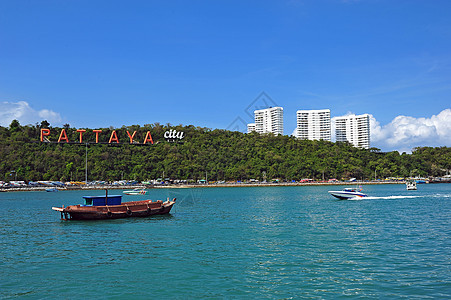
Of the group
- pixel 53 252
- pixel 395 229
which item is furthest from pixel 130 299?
pixel 395 229

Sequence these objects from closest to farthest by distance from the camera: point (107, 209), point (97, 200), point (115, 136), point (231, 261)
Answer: point (231, 261) < point (107, 209) < point (97, 200) < point (115, 136)

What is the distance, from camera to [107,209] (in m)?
36.4

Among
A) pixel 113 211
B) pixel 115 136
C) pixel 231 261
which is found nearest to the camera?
pixel 231 261

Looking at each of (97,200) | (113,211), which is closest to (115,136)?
(97,200)

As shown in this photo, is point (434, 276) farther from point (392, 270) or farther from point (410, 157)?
point (410, 157)

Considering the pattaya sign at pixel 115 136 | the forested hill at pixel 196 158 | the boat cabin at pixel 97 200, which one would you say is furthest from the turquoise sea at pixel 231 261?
the pattaya sign at pixel 115 136

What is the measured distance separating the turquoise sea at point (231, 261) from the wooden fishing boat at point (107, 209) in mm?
3414

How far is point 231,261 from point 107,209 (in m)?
21.6

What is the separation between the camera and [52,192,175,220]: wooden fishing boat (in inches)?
1400

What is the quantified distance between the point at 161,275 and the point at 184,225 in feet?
53.9

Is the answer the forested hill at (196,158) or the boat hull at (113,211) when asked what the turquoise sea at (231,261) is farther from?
the forested hill at (196,158)

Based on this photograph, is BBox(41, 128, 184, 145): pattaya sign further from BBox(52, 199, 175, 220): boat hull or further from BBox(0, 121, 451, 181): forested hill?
BBox(52, 199, 175, 220): boat hull

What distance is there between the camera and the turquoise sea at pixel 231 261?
13977mm

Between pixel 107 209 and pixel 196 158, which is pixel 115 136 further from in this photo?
pixel 107 209
